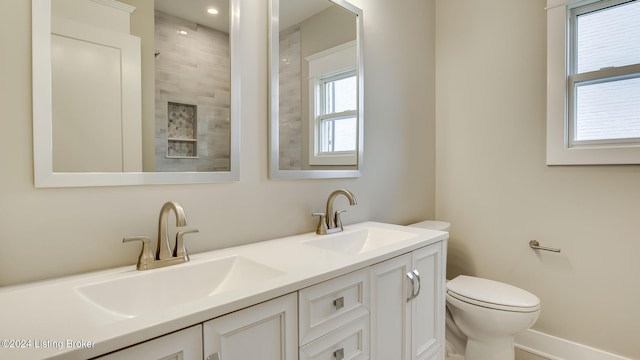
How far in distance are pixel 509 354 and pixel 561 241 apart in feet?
2.46

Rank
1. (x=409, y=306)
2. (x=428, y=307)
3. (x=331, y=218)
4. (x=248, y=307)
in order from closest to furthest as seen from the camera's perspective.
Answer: (x=248, y=307) → (x=409, y=306) → (x=428, y=307) → (x=331, y=218)

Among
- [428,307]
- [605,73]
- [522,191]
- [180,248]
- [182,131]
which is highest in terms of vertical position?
[605,73]

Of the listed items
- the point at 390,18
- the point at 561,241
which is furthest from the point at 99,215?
the point at 561,241

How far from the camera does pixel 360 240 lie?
1.57m

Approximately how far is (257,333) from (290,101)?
102cm

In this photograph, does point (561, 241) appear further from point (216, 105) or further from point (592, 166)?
point (216, 105)

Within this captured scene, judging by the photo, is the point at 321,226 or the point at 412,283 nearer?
the point at 412,283

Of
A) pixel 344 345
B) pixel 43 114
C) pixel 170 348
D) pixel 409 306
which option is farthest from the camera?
pixel 409 306

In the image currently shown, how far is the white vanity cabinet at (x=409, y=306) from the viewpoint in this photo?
1111 mm

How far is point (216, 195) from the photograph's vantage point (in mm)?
1188

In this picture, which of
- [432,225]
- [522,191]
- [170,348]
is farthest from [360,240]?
[522,191]

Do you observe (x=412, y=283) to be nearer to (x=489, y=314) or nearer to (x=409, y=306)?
(x=409, y=306)

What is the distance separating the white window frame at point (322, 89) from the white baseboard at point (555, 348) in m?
1.60

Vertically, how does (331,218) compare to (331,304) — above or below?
above
